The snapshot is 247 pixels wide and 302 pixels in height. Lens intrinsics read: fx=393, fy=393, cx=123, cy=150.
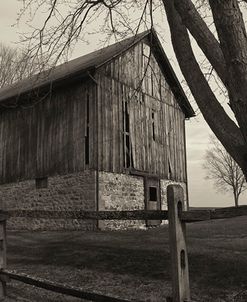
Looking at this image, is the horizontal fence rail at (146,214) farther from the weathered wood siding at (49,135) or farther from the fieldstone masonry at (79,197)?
the weathered wood siding at (49,135)

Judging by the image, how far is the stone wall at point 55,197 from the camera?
13914 mm

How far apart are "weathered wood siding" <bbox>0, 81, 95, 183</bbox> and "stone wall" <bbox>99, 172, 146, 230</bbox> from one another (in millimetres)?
979

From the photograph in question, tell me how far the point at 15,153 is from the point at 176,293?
14605mm

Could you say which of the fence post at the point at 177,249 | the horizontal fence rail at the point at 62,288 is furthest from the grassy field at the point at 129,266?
the fence post at the point at 177,249

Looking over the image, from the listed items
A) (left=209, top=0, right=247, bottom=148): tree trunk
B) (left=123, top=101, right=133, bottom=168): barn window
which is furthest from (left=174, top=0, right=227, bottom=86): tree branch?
(left=123, top=101, right=133, bottom=168): barn window

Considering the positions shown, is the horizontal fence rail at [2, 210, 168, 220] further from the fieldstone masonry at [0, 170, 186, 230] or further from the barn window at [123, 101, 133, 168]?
the barn window at [123, 101, 133, 168]

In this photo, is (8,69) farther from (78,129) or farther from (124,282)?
(124,282)

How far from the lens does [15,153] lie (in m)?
17.2

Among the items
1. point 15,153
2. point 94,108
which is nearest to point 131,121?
point 94,108

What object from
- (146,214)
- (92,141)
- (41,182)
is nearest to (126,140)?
(92,141)

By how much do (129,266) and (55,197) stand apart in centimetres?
839

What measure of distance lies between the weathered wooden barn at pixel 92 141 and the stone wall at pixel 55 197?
0.04 meters

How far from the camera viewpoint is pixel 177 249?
3.67 metres

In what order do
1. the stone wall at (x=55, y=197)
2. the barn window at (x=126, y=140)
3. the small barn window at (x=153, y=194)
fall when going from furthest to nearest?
1. the small barn window at (x=153, y=194)
2. the barn window at (x=126, y=140)
3. the stone wall at (x=55, y=197)
